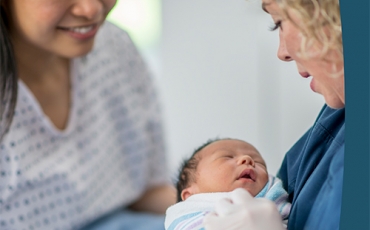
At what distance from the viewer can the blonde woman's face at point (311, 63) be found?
427mm

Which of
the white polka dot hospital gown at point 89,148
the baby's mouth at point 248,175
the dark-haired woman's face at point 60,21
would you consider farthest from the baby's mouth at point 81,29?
the baby's mouth at point 248,175

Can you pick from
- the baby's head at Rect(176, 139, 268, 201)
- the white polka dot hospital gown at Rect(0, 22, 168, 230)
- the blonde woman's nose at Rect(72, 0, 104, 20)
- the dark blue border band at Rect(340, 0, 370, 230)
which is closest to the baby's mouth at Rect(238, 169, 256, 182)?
the baby's head at Rect(176, 139, 268, 201)

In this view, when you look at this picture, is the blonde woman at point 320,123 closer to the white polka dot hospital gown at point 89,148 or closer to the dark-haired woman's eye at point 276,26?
the dark-haired woman's eye at point 276,26

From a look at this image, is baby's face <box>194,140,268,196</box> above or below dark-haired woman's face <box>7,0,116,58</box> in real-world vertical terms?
below

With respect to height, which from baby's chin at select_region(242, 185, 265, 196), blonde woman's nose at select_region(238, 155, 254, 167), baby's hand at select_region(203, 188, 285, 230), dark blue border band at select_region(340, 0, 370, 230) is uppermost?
dark blue border band at select_region(340, 0, 370, 230)

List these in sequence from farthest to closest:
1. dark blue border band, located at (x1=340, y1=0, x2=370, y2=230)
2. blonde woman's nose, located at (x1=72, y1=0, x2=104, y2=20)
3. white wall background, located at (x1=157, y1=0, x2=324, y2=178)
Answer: blonde woman's nose, located at (x1=72, y1=0, x2=104, y2=20) < white wall background, located at (x1=157, y1=0, x2=324, y2=178) < dark blue border band, located at (x1=340, y1=0, x2=370, y2=230)

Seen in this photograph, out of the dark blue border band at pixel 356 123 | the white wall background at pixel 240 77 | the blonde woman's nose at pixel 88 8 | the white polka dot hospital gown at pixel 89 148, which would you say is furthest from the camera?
A: the white polka dot hospital gown at pixel 89 148

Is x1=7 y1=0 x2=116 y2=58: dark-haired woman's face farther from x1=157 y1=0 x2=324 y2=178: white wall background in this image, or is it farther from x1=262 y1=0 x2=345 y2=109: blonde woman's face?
x1=262 y1=0 x2=345 y2=109: blonde woman's face

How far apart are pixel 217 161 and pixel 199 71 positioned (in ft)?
0.46

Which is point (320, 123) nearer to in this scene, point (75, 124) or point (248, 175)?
point (248, 175)

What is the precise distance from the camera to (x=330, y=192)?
434mm

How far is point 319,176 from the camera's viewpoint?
0.45 metres

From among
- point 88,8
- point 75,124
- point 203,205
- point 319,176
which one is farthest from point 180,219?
point 75,124

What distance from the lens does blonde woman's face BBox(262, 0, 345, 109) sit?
0.43 m
